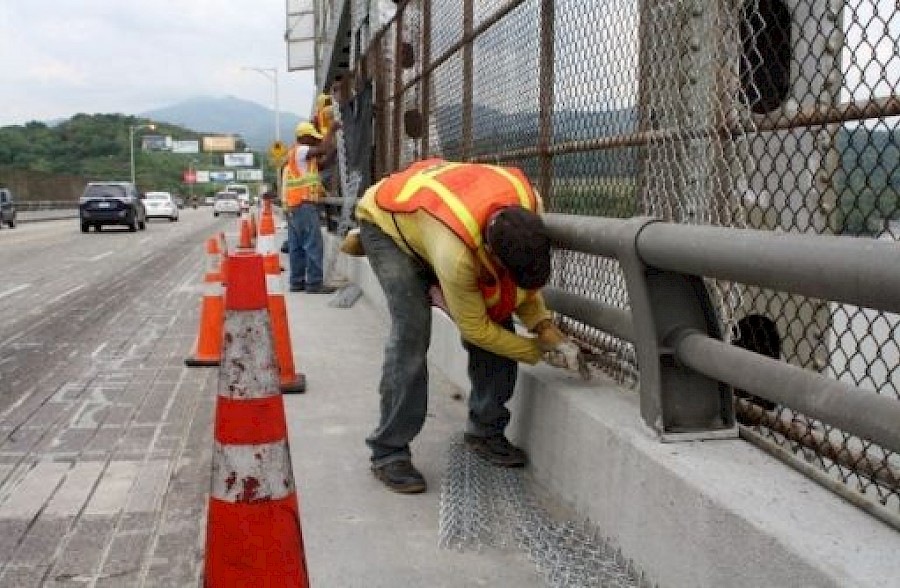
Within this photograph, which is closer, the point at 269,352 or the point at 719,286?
the point at 269,352

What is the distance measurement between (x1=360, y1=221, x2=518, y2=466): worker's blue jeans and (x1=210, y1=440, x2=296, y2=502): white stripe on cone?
1420mm

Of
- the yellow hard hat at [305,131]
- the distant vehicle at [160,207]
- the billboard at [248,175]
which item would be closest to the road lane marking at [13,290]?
the yellow hard hat at [305,131]

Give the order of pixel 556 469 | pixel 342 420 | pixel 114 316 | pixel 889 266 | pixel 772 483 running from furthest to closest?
1. pixel 114 316
2. pixel 342 420
3. pixel 556 469
4. pixel 772 483
5. pixel 889 266

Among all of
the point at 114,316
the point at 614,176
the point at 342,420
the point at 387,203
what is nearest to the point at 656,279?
the point at 614,176

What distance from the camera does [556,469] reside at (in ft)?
12.5

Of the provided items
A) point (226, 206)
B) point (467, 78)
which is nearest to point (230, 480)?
point (467, 78)

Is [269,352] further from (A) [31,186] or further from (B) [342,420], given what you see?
(A) [31,186]

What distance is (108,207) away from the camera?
97.1 ft

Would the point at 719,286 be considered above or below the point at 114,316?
above

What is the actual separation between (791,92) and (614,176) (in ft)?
3.23

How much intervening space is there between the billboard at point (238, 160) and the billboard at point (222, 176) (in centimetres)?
204

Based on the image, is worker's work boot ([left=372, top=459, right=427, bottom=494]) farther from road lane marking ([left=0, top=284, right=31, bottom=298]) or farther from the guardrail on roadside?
road lane marking ([left=0, top=284, right=31, bottom=298])

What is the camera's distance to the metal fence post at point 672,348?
9.92ft

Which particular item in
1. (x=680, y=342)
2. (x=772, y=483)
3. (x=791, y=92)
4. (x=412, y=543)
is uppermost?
(x=791, y=92)
